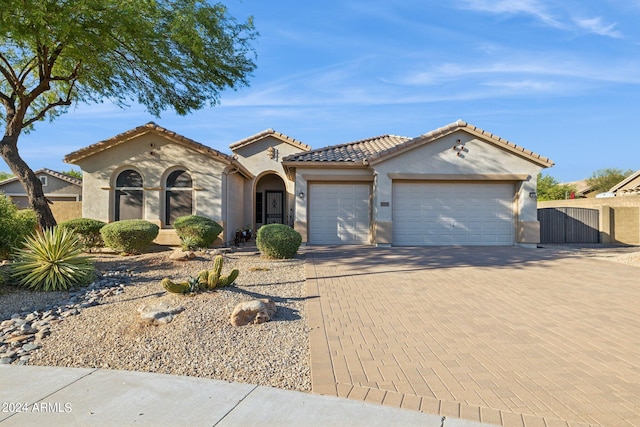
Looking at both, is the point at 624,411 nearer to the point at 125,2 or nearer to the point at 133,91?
the point at 125,2

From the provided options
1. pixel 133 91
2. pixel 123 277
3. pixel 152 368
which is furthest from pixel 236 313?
pixel 133 91

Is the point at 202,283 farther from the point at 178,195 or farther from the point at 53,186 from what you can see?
the point at 53,186

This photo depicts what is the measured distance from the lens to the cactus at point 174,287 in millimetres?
6980

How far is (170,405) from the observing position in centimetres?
381

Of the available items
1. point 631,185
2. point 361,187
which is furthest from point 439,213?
point 631,185

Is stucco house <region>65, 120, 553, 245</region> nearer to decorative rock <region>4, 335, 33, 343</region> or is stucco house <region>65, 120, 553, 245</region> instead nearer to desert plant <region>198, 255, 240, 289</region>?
desert plant <region>198, 255, 240, 289</region>

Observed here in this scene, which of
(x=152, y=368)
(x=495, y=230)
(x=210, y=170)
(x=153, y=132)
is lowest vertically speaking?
(x=152, y=368)

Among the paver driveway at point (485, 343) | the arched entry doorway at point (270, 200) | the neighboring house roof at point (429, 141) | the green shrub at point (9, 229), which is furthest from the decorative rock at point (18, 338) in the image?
the arched entry doorway at point (270, 200)

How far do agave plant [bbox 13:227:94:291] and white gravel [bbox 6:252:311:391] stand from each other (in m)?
0.60

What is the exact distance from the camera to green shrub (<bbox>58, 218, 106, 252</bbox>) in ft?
46.4

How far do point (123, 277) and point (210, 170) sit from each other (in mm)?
6947

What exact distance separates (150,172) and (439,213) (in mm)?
11778

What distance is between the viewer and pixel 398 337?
573 centimetres

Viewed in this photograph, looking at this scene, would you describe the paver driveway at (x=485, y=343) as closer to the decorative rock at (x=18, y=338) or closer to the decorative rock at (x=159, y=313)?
the decorative rock at (x=159, y=313)
